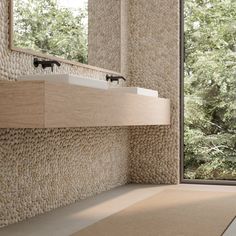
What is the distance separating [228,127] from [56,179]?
2.24 metres

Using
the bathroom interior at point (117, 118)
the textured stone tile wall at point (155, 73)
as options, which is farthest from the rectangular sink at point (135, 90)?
the textured stone tile wall at point (155, 73)

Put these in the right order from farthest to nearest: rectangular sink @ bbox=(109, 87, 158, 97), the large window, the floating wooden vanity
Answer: the large window, rectangular sink @ bbox=(109, 87, 158, 97), the floating wooden vanity

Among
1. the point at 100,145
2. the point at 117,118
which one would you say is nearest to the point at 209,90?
→ the point at 100,145

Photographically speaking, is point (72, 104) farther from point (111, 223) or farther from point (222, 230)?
point (222, 230)

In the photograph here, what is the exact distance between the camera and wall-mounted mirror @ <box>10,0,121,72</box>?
3.14m

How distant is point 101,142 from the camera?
4266mm

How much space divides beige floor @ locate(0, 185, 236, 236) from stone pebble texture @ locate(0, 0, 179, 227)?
96 millimetres

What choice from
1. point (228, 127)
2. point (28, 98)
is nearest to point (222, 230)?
point (28, 98)

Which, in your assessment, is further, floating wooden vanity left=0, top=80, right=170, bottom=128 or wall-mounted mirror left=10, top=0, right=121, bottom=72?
wall-mounted mirror left=10, top=0, right=121, bottom=72

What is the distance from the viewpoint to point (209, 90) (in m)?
5.16

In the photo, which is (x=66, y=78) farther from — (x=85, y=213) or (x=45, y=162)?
(x=85, y=213)

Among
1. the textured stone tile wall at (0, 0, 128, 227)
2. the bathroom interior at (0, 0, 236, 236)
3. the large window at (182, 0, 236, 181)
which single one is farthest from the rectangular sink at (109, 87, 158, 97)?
the large window at (182, 0, 236, 181)

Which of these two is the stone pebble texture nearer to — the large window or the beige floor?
the beige floor

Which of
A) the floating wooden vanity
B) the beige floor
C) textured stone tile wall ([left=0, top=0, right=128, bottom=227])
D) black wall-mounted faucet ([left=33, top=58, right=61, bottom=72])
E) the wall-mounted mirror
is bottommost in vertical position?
the beige floor
